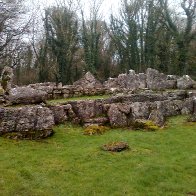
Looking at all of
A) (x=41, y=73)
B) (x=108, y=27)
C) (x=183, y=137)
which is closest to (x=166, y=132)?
(x=183, y=137)

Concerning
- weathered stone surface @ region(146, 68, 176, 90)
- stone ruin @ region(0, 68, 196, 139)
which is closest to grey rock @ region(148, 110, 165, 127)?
stone ruin @ region(0, 68, 196, 139)

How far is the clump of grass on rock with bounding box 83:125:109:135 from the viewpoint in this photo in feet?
57.1

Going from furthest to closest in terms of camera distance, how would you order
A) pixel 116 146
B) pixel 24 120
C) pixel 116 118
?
1. pixel 116 118
2. pixel 24 120
3. pixel 116 146

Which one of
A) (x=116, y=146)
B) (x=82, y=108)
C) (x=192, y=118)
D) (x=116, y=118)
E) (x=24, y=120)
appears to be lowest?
(x=116, y=146)

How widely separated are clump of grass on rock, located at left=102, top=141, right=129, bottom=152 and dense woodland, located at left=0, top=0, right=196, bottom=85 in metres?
27.5

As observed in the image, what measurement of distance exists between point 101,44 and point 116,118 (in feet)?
117

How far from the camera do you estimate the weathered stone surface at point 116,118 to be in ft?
62.4

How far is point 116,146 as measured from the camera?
14781 mm

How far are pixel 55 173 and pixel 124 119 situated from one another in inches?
305

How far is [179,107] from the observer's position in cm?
2214

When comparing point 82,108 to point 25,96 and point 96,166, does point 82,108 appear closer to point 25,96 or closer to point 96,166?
point 25,96

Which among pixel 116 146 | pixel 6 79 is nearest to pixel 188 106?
pixel 116 146

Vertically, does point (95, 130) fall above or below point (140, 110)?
below

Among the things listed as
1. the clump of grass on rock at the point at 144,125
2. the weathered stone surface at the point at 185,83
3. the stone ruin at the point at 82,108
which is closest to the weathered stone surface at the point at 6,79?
the stone ruin at the point at 82,108
